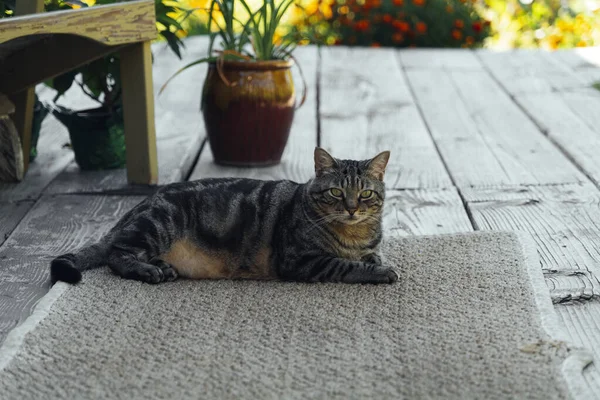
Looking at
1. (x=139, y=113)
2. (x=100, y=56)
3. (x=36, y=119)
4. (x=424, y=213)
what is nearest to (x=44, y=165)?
(x=36, y=119)

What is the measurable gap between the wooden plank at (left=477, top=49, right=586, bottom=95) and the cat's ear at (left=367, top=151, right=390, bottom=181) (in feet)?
9.07

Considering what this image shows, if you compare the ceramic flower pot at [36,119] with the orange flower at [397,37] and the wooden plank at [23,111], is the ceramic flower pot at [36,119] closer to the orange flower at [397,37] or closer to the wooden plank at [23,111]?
the wooden plank at [23,111]

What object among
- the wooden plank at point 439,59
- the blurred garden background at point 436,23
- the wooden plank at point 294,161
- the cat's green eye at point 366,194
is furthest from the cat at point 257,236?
the blurred garden background at point 436,23

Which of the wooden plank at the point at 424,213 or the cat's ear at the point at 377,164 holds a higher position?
the cat's ear at the point at 377,164

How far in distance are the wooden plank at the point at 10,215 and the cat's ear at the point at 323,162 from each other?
1.12m

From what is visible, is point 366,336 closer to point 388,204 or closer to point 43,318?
point 43,318

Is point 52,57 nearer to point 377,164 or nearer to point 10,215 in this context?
point 10,215

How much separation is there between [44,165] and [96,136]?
33 centimetres

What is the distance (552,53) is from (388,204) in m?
3.45

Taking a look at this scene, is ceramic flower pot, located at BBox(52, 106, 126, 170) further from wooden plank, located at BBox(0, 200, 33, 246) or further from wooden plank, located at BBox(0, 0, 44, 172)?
wooden plank, located at BBox(0, 200, 33, 246)

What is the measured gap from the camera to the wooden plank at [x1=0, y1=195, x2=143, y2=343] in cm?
250

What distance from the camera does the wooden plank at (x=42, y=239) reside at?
98.6 inches

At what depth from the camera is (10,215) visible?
3.27 m

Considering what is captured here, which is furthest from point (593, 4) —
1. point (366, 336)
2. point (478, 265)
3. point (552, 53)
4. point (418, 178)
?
point (366, 336)
